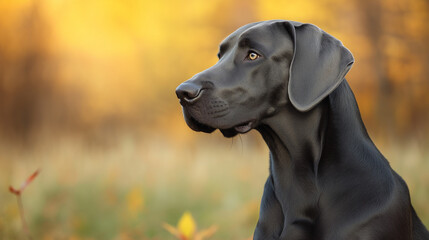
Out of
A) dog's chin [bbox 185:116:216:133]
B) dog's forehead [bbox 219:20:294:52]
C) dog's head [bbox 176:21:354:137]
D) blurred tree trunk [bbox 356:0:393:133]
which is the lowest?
blurred tree trunk [bbox 356:0:393:133]

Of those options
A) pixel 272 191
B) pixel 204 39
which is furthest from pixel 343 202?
pixel 204 39

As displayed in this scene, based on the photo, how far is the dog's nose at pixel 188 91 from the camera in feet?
7.55

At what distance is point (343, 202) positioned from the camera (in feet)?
7.22

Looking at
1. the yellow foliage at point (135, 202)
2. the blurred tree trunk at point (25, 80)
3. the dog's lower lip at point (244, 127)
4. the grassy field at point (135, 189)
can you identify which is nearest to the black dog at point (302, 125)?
the dog's lower lip at point (244, 127)

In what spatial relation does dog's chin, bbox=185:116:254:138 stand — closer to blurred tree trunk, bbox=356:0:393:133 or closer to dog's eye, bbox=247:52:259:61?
dog's eye, bbox=247:52:259:61

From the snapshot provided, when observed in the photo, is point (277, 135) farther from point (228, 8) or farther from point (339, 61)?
point (228, 8)

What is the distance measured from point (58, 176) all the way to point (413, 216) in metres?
4.73

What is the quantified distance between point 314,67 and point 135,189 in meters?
4.06

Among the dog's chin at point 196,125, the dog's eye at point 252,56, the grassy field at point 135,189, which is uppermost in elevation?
the dog's eye at point 252,56

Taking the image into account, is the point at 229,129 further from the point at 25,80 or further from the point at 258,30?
the point at 25,80

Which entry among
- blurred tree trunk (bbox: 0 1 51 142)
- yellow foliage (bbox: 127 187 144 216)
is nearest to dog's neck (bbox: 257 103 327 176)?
yellow foliage (bbox: 127 187 144 216)

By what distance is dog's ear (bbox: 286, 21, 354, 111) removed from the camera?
228cm

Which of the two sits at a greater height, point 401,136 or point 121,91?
point 121,91

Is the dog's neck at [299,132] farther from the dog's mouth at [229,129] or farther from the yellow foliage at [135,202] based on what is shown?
the yellow foliage at [135,202]
